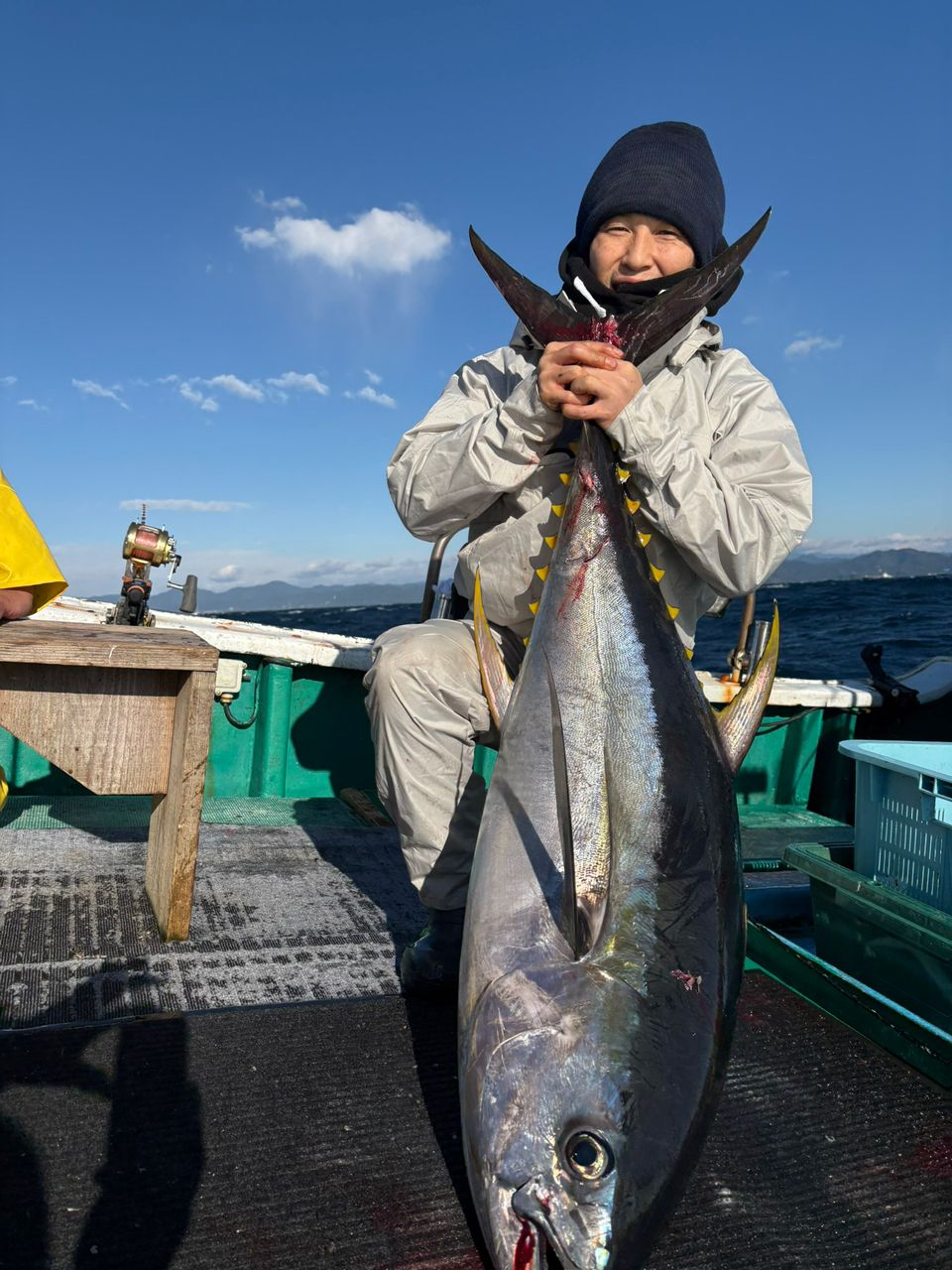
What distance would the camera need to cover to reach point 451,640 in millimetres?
2357

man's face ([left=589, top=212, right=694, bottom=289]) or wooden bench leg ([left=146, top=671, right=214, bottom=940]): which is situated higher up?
man's face ([left=589, top=212, right=694, bottom=289])

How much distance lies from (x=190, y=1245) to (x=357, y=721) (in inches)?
129

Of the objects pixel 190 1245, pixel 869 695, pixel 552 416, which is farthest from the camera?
pixel 869 695

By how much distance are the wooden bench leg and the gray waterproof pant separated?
1.56ft

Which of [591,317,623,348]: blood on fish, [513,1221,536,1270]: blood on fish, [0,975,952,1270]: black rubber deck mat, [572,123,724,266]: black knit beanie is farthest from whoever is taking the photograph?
[572,123,724,266]: black knit beanie

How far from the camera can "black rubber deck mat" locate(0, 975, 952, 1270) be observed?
1406 mm

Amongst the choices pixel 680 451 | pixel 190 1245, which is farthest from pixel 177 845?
pixel 680 451

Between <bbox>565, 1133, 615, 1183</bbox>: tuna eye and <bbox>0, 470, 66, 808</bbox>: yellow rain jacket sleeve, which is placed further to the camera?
<bbox>0, 470, 66, 808</bbox>: yellow rain jacket sleeve

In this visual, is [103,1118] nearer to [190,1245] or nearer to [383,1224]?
[190,1245]

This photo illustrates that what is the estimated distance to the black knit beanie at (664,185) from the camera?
2602 mm

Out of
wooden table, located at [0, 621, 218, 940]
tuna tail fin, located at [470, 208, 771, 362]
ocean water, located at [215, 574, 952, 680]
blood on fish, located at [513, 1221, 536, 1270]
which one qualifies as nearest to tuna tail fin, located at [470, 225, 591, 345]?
tuna tail fin, located at [470, 208, 771, 362]

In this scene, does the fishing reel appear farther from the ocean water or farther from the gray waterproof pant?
the ocean water

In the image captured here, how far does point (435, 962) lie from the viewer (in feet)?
7.21

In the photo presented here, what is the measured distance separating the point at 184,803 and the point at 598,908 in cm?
129
